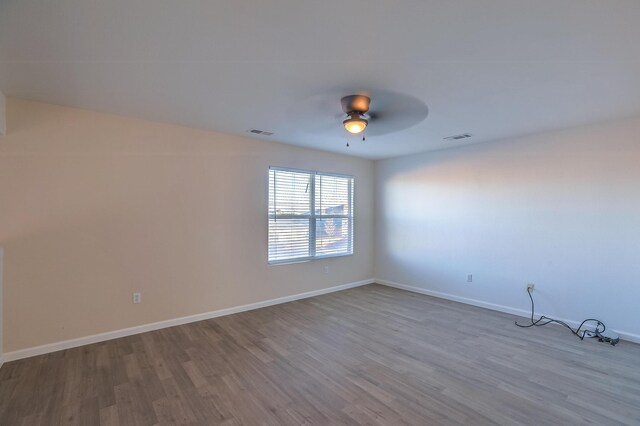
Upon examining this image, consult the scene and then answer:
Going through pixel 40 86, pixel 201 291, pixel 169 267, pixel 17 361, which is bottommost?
pixel 17 361

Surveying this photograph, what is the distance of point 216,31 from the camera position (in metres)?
1.83

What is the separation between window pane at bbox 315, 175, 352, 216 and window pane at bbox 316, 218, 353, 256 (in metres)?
0.17

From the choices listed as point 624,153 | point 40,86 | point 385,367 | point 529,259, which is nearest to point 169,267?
point 40,86

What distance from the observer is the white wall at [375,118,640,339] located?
11.2 ft

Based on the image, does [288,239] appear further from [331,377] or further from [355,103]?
[355,103]

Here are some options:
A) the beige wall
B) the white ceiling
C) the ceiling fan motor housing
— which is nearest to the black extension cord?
the white ceiling

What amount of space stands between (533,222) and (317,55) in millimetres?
3731

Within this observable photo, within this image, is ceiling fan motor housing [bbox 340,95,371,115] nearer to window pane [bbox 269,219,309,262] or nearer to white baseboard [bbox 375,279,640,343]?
window pane [bbox 269,219,309,262]

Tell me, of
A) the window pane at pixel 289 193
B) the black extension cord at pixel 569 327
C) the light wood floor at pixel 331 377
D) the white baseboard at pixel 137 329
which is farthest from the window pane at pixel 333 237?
the black extension cord at pixel 569 327

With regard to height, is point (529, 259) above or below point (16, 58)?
below

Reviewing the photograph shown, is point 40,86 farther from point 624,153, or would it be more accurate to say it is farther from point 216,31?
point 624,153

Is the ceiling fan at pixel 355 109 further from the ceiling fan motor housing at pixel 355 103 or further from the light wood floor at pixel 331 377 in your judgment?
the light wood floor at pixel 331 377

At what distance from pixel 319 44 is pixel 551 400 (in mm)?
3052

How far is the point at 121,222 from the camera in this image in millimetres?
3352
